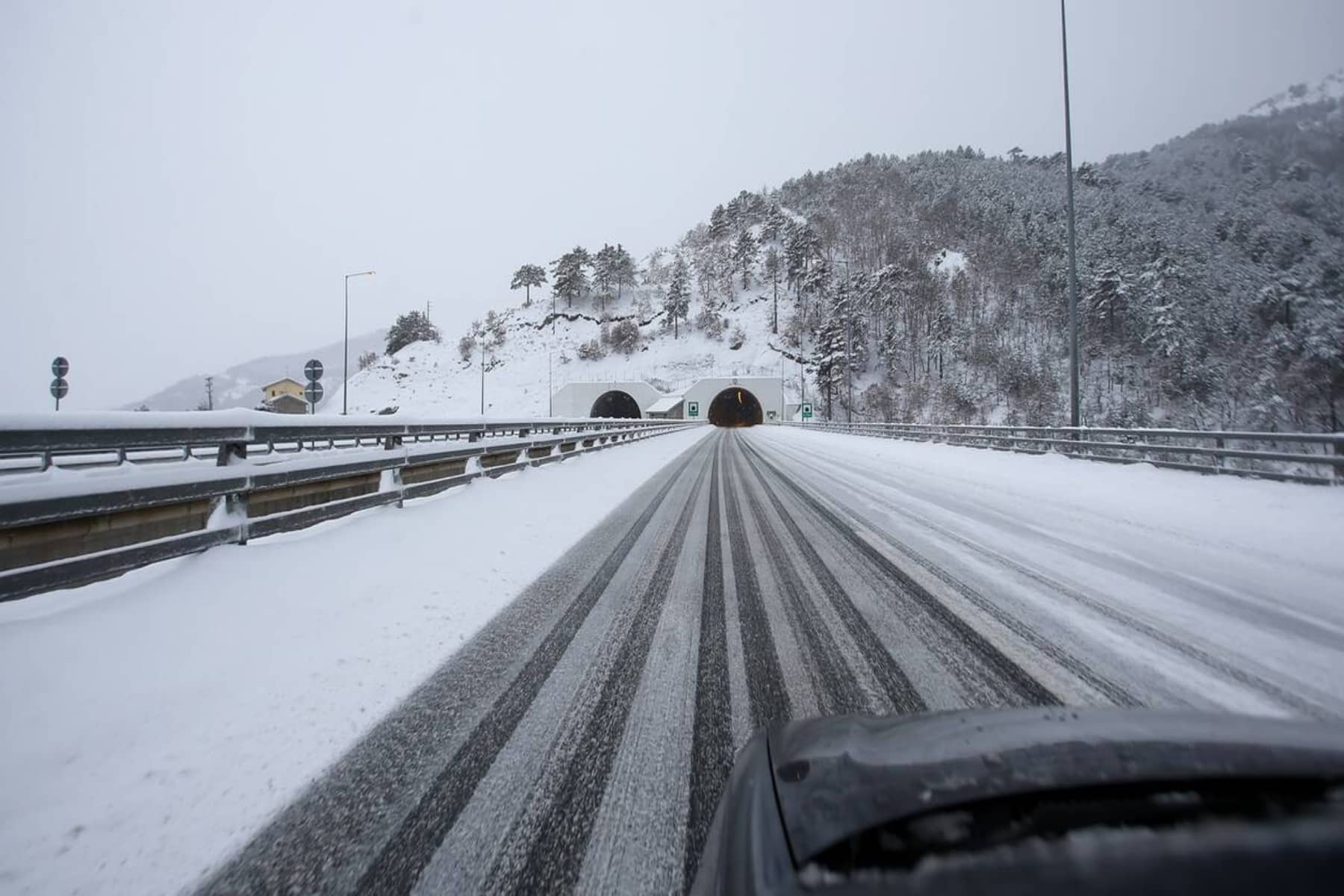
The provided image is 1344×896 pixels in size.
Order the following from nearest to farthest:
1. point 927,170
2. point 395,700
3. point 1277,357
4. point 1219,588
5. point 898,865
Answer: point 898,865
point 395,700
point 1219,588
point 1277,357
point 927,170

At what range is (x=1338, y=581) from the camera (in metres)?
3.97

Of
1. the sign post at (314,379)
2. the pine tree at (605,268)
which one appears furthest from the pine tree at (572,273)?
the sign post at (314,379)

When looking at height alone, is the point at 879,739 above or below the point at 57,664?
above

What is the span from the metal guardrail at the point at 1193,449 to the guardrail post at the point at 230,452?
11.6 m

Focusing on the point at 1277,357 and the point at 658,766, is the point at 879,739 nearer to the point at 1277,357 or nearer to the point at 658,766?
the point at 658,766

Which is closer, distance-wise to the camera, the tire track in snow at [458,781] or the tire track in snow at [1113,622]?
the tire track in snow at [458,781]

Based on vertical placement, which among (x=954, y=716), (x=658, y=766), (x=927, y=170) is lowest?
(x=658, y=766)

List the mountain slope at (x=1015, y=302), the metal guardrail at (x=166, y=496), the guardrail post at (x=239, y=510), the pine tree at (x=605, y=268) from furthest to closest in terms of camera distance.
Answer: the pine tree at (x=605, y=268)
the mountain slope at (x=1015, y=302)
the guardrail post at (x=239, y=510)
the metal guardrail at (x=166, y=496)

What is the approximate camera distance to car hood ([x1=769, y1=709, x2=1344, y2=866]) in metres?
0.92

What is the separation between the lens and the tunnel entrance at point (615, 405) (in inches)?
2884

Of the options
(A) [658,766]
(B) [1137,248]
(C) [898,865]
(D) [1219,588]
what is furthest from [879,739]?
(B) [1137,248]

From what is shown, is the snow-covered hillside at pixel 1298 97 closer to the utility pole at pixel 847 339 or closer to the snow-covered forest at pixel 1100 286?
the snow-covered forest at pixel 1100 286

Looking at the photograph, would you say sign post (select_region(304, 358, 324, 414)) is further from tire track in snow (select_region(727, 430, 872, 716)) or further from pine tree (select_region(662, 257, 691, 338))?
pine tree (select_region(662, 257, 691, 338))

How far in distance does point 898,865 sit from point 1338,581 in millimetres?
5720
